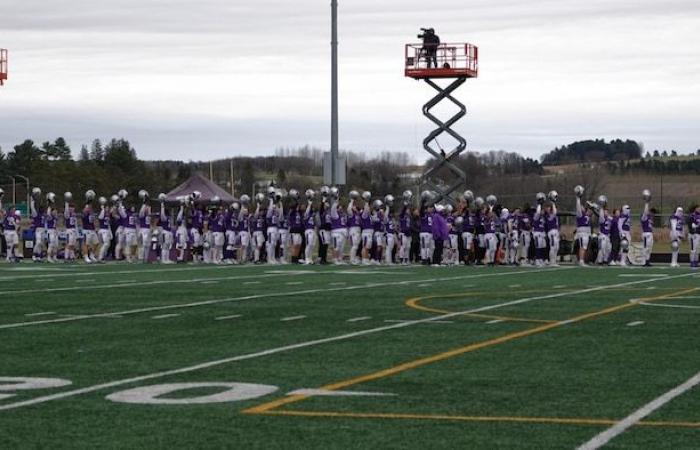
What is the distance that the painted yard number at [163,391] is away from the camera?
895 centimetres

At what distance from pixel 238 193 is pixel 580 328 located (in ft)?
375

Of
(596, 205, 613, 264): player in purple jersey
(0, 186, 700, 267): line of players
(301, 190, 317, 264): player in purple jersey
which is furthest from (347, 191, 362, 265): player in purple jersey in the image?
(596, 205, 613, 264): player in purple jersey

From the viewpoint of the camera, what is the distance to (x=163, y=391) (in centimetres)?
939

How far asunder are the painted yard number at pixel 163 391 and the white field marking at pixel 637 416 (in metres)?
2.49

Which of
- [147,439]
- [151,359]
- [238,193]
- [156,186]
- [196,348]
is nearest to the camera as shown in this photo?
[147,439]

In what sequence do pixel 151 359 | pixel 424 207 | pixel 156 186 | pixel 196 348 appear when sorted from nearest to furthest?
pixel 151 359 → pixel 196 348 → pixel 424 207 → pixel 156 186

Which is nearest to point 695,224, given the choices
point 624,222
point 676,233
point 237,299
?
point 676,233

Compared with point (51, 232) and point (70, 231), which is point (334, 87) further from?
point (51, 232)

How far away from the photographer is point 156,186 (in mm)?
109938

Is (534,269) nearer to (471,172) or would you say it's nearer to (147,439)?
(147,439)

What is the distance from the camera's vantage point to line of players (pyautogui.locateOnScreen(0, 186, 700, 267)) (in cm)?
3331

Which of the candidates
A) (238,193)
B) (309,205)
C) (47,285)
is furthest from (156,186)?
(47,285)

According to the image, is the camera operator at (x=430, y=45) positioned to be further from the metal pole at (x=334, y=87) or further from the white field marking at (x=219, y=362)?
the white field marking at (x=219, y=362)

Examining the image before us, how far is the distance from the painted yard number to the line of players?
77.5 ft
